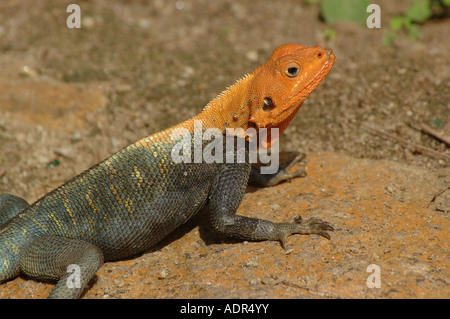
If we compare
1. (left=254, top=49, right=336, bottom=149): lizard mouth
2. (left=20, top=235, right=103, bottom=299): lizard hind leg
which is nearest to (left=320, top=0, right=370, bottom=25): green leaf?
(left=254, top=49, right=336, bottom=149): lizard mouth

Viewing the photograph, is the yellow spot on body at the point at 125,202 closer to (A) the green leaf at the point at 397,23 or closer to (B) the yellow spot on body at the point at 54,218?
(B) the yellow spot on body at the point at 54,218

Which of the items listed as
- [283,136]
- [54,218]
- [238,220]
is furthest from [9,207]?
[283,136]

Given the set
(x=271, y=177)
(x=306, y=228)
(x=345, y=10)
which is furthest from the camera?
(x=345, y=10)

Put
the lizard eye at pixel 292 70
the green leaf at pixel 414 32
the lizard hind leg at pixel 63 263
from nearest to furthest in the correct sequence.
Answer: the lizard hind leg at pixel 63 263 → the lizard eye at pixel 292 70 → the green leaf at pixel 414 32

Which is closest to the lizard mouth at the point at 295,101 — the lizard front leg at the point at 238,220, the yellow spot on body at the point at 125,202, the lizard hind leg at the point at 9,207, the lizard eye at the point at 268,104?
the lizard eye at the point at 268,104

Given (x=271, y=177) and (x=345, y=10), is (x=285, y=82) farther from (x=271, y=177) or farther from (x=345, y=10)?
Result: (x=345, y=10)

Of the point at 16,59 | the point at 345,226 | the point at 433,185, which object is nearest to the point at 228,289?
the point at 345,226

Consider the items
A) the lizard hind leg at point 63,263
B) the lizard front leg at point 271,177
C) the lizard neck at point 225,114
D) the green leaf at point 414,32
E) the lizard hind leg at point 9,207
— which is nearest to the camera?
the lizard hind leg at point 63,263
